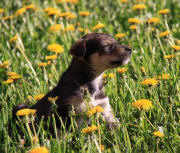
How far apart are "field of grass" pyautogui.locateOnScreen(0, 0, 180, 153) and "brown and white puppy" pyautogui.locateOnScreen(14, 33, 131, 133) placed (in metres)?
0.20

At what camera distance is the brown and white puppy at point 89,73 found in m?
4.05

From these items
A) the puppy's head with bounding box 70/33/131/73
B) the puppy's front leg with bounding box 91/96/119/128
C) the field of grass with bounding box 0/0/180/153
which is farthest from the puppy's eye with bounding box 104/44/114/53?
the puppy's front leg with bounding box 91/96/119/128

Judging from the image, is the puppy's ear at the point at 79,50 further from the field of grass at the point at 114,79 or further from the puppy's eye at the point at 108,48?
the field of grass at the point at 114,79

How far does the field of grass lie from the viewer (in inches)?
132

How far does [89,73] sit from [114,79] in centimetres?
60

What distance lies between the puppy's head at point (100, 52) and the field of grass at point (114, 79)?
225 mm

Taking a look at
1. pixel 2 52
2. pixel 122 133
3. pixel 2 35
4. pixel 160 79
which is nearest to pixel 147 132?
pixel 122 133

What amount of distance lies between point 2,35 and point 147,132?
3.91 m

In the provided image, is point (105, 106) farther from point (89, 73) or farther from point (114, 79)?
point (114, 79)

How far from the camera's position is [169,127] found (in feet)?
11.9

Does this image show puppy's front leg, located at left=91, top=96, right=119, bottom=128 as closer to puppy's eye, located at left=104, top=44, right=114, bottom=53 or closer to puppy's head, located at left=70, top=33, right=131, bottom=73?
puppy's head, located at left=70, top=33, right=131, bottom=73

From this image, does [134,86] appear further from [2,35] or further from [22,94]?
[2,35]

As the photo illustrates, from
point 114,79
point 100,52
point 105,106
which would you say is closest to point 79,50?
point 100,52

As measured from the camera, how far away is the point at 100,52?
13.9ft
